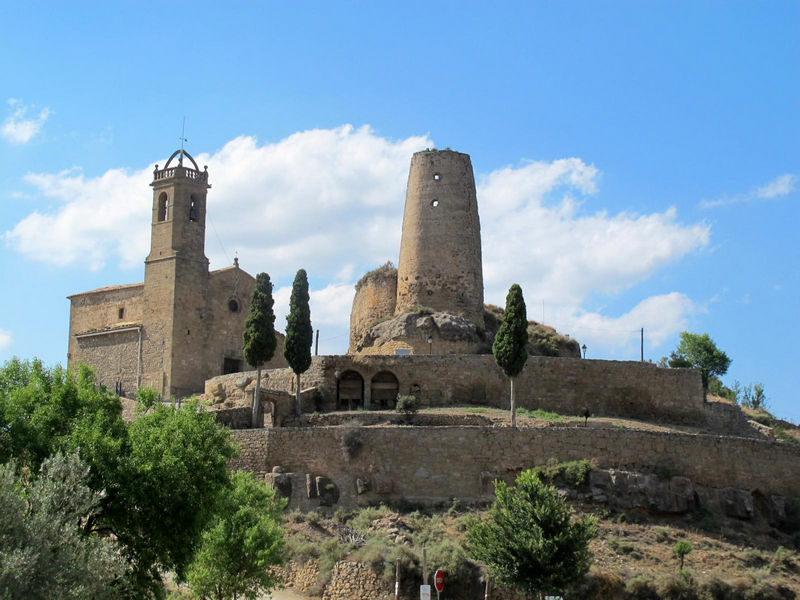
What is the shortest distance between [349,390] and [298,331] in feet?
11.8

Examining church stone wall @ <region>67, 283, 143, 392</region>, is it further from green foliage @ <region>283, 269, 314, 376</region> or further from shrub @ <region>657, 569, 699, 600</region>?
shrub @ <region>657, 569, 699, 600</region>

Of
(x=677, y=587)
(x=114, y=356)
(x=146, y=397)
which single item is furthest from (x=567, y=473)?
(x=114, y=356)

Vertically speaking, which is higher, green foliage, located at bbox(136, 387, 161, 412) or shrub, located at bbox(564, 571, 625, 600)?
green foliage, located at bbox(136, 387, 161, 412)

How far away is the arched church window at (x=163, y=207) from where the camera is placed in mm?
44625

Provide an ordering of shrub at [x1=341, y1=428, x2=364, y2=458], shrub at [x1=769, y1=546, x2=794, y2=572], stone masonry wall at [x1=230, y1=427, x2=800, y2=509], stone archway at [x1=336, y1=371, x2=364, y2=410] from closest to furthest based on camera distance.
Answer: shrub at [x1=769, y1=546, x2=794, y2=572] → stone masonry wall at [x1=230, y1=427, x2=800, y2=509] → shrub at [x1=341, y1=428, x2=364, y2=458] → stone archway at [x1=336, y1=371, x2=364, y2=410]

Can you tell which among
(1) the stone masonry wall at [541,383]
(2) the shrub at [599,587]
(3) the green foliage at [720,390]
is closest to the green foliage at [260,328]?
(1) the stone masonry wall at [541,383]

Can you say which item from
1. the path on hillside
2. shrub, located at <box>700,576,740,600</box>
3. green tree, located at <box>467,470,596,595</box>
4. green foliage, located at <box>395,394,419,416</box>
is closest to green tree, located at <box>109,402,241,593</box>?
the path on hillside

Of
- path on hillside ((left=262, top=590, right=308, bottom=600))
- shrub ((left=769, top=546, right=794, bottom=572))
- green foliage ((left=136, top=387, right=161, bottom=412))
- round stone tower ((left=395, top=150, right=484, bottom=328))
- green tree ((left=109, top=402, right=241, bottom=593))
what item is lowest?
path on hillside ((left=262, top=590, right=308, bottom=600))

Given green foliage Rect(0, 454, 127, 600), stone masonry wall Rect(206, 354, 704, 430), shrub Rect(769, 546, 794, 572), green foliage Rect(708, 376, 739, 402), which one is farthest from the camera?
green foliage Rect(708, 376, 739, 402)

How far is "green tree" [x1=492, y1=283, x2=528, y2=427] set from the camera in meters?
34.3

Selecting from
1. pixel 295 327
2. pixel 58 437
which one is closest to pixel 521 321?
pixel 295 327

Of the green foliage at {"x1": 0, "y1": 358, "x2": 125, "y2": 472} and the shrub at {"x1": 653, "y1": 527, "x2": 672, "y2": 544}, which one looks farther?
the shrub at {"x1": 653, "y1": 527, "x2": 672, "y2": 544}

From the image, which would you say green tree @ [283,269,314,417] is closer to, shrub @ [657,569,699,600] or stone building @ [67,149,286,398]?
stone building @ [67,149,286,398]

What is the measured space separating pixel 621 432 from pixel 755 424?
13.5 meters
